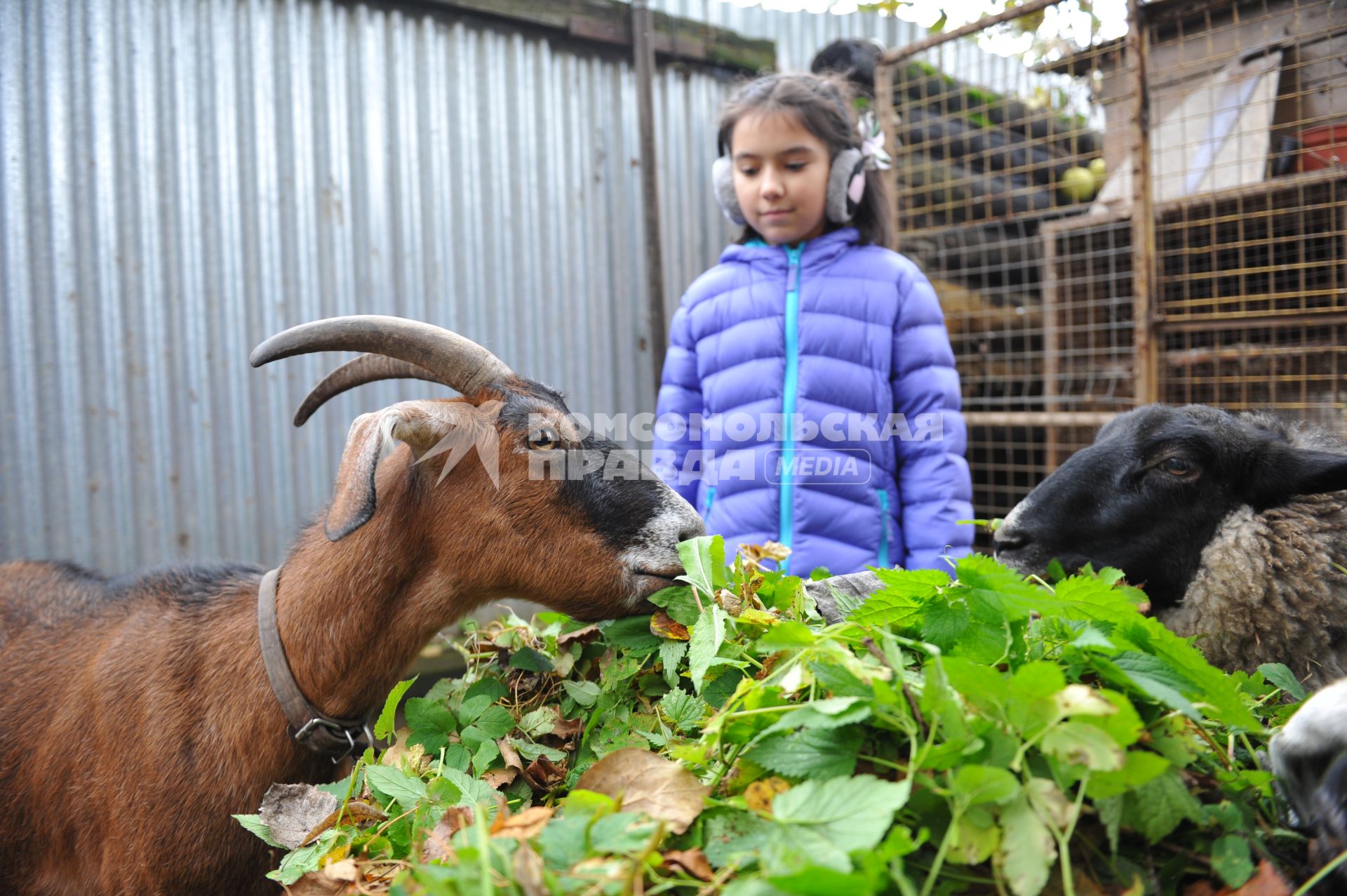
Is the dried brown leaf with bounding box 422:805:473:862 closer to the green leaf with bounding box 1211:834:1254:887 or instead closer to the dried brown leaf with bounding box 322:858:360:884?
the dried brown leaf with bounding box 322:858:360:884

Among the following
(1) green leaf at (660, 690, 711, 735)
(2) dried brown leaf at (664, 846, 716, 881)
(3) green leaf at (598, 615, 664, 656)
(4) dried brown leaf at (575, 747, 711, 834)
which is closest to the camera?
(2) dried brown leaf at (664, 846, 716, 881)

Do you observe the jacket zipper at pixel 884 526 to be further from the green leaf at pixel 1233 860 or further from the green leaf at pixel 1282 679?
the green leaf at pixel 1233 860

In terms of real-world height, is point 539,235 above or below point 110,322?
above

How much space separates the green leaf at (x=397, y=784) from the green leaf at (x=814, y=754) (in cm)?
61

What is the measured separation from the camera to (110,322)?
157 inches

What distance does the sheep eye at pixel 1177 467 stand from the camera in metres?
2.27

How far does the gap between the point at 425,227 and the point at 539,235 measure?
0.66 meters

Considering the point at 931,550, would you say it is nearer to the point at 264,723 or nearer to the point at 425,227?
the point at 264,723

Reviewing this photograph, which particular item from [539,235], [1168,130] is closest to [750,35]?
[539,235]

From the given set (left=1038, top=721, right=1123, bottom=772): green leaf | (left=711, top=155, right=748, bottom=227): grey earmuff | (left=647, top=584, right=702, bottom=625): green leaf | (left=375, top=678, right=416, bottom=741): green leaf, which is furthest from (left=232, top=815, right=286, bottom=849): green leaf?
(left=711, top=155, right=748, bottom=227): grey earmuff

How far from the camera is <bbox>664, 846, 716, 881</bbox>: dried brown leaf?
1.01 meters

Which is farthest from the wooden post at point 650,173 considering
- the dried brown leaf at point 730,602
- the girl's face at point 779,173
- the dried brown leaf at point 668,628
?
the dried brown leaf at point 730,602

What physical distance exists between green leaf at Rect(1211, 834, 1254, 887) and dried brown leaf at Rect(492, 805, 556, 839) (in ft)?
2.62

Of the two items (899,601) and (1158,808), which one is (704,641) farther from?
(1158,808)
